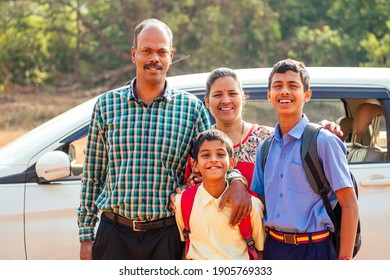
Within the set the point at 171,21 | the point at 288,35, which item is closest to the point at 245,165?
the point at 171,21

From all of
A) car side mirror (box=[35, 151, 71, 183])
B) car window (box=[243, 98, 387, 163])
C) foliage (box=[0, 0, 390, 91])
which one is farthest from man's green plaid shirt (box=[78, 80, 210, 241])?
foliage (box=[0, 0, 390, 91])

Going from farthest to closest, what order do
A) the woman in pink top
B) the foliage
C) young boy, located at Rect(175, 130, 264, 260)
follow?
the foliage < the woman in pink top < young boy, located at Rect(175, 130, 264, 260)

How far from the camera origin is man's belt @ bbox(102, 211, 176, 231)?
127 inches

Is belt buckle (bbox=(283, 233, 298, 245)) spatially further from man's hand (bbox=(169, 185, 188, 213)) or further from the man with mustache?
man's hand (bbox=(169, 185, 188, 213))

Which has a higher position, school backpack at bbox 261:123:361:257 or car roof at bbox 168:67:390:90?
car roof at bbox 168:67:390:90

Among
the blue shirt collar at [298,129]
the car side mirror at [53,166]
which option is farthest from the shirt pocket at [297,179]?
the car side mirror at [53,166]

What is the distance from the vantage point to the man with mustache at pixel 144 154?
3.20 metres

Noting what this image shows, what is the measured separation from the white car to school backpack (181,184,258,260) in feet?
4.06

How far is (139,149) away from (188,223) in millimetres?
422

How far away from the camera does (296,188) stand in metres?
3.05

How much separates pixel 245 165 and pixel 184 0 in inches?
523

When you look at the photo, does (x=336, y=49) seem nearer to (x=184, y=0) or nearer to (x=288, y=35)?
(x=288, y=35)

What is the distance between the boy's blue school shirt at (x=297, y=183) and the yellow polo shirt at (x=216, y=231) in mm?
100

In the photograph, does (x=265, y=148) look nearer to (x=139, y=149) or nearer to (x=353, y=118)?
(x=139, y=149)
